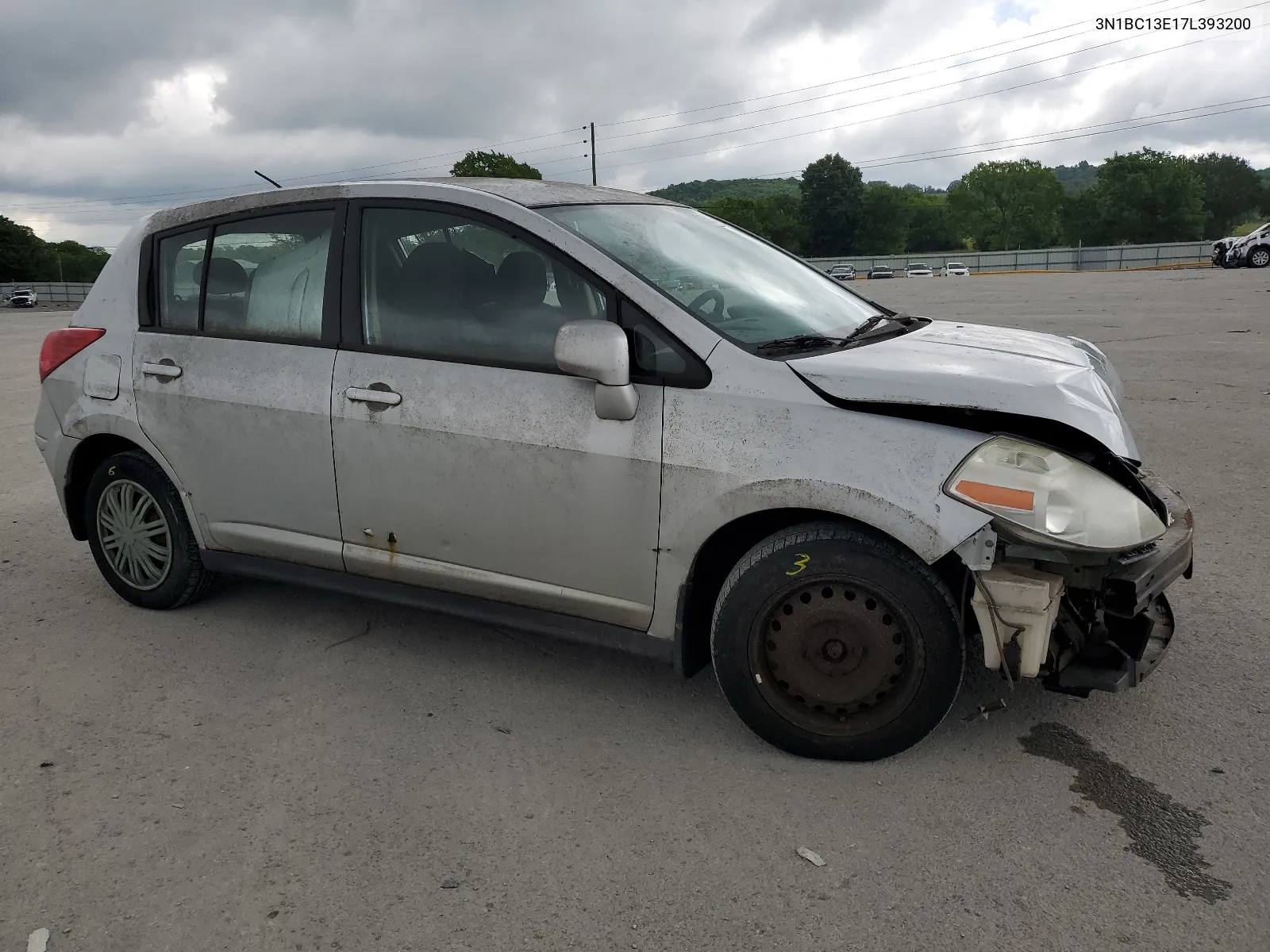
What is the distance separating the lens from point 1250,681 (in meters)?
3.48

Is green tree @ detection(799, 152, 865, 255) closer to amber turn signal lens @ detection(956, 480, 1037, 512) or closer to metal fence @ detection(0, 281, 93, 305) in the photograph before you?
metal fence @ detection(0, 281, 93, 305)

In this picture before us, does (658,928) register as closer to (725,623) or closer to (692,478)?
(725,623)

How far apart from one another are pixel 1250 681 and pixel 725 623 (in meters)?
1.84

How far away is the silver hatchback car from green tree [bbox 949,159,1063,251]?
121 meters

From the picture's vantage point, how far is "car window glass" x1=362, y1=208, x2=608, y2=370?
11.0 feet

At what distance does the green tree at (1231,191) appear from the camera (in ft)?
339

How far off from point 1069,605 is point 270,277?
10.0ft

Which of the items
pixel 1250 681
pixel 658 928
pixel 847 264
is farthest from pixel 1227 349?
pixel 847 264

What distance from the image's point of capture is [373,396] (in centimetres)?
361

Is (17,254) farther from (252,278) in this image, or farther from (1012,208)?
(252,278)

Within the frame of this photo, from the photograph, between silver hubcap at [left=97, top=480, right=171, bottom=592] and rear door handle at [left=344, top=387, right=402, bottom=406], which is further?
silver hubcap at [left=97, top=480, right=171, bottom=592]

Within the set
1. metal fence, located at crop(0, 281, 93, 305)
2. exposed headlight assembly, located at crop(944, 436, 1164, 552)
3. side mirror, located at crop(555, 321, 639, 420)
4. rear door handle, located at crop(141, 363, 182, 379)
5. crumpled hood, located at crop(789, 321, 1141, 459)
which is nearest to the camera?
exposed headlight assembly, located at crop(944, 436, 1164, 552)

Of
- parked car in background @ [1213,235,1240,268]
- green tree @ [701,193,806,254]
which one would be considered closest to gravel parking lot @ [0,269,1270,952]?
parked car in background @ [1213,235,1240,268]

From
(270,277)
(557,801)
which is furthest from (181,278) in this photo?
(557,801)
